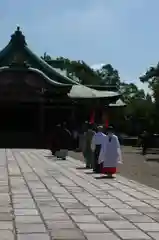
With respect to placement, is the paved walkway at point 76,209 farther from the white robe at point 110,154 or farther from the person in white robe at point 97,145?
the person in white robe at point 97,145

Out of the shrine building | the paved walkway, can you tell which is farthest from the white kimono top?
the shrine building

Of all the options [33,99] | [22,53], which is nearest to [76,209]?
[33,99]

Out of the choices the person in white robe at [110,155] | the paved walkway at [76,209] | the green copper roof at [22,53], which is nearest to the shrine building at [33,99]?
the green copper roof at [22,53]

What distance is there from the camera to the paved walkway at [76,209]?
23.3 feet

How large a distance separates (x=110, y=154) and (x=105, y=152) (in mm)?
181

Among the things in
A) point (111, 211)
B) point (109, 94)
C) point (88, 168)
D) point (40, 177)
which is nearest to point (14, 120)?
point (109, 94)

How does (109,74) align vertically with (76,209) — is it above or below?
above

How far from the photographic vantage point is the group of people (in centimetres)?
1563

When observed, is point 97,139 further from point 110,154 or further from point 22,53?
point 22,53

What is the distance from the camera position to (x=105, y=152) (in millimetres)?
15711

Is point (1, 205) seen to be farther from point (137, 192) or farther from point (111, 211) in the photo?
point (137, 192)

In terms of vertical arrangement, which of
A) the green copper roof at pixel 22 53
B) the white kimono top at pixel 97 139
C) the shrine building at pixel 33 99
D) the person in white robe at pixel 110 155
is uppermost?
the green copper roof at pixel 22 53

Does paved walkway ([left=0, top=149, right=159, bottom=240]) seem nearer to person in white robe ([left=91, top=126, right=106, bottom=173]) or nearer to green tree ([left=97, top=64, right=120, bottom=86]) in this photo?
person in white robe ([left=91, top=126, right=106, bottom=173])

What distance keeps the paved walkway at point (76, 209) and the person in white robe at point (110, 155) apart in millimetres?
1131
